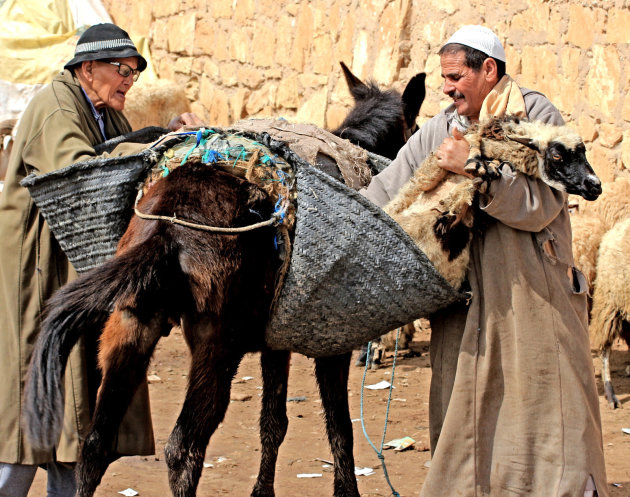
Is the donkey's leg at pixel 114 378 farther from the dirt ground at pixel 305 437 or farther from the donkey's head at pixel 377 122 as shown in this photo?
the donkey's head at pixel 377 122

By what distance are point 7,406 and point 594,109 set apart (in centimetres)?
497

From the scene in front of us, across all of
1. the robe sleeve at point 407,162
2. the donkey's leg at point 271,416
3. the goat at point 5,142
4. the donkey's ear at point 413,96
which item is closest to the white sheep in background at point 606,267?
the donkey's ear at point 413,96

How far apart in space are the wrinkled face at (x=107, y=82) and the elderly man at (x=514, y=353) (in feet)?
4.34

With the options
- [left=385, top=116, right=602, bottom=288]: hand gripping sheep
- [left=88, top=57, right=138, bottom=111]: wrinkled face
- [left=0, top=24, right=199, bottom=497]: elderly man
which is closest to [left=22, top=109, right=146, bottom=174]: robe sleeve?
[left=0, top=24, right=199, bottom=497]: elderly man

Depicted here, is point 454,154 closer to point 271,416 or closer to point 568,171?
point 568,171

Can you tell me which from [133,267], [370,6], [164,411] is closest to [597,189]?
[133,267]

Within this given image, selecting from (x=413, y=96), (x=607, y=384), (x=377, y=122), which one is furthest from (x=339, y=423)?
(x=607, y=384)

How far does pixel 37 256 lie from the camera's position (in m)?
3.32

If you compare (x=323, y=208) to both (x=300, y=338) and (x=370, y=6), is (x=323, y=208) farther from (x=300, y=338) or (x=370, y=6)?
(x=370, y=6)

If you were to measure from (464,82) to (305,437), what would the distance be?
2749mm

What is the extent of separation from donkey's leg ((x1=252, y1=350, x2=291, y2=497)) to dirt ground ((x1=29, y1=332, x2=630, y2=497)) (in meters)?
0.29

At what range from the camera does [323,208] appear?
113 inches

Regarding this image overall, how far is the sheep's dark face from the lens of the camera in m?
2.78

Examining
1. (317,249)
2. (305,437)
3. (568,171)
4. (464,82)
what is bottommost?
(305,437)
